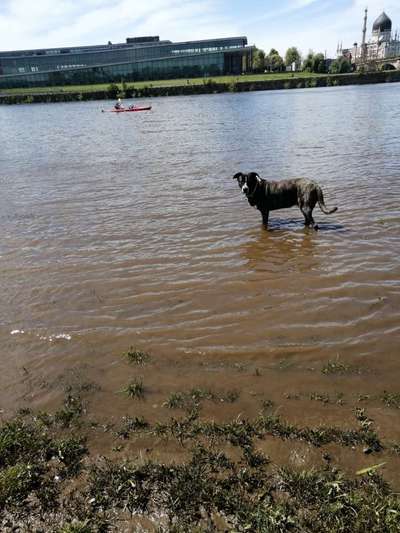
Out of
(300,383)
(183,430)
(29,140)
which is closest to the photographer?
(183,430)

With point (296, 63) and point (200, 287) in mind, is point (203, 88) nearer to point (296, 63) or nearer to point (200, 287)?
point (296, 63)

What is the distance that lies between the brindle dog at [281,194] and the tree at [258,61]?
6319 inches

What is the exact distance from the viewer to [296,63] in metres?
162

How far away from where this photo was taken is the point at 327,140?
22484 millimetres

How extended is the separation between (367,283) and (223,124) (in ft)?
97.7

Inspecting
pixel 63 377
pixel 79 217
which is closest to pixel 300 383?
pixel 63 377

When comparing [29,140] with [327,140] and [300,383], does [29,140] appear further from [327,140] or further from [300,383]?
[300,383]

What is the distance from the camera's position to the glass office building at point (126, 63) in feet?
481

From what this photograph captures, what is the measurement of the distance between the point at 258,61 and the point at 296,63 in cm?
2021

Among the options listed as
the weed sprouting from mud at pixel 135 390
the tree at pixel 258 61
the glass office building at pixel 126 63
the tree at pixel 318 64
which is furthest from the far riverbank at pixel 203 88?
the weed sprouting from mud at pixel 135 390

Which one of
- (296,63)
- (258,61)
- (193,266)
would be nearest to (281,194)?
(193,266)

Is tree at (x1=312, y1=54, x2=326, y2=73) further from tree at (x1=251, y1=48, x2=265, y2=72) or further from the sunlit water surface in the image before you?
the sunlit water surface

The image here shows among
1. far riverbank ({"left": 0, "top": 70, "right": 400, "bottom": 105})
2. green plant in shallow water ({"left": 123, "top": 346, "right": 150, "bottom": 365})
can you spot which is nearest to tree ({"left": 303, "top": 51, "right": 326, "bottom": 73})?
far riverbank ({"left": 0, "top": 70, "right": 400, "bottom": 105})

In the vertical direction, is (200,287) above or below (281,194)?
below
